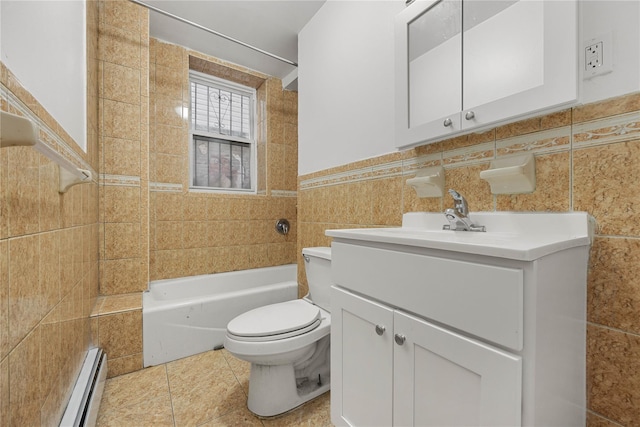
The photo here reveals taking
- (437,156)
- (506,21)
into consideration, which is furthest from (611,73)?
(437,156)

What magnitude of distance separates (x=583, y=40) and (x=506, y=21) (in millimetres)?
241

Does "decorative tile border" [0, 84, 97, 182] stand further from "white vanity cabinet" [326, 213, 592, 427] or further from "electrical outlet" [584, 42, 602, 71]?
"electrical outlet" [584, 42, 602, 71]

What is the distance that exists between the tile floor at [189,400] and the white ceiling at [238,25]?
7.69 ft

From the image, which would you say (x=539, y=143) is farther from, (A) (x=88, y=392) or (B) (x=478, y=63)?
(A) (x=88, y=392)

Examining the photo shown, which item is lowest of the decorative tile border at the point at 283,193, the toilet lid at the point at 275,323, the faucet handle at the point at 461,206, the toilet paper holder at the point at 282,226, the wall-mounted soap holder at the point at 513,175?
the toilet lid at the point at 275,323

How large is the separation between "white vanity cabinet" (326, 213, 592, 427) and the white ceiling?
1.79 m

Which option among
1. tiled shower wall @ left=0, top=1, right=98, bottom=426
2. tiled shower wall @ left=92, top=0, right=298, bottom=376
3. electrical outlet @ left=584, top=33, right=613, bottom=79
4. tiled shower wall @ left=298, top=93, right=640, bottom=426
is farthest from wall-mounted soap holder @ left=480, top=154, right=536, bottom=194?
tiled shower wall @ left=92, top=0, right=298, bottom=376

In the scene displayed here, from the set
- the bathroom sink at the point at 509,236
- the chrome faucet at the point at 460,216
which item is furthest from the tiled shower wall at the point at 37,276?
the chrome faucet at the point at 460,216

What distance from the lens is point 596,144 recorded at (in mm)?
789

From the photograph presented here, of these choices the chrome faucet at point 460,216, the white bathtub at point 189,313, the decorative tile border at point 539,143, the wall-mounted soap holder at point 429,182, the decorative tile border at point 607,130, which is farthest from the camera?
the white bathtub at point 189,313

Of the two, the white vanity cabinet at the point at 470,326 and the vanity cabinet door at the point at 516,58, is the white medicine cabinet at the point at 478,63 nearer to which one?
the vanity cabinet door at the point at 516,58

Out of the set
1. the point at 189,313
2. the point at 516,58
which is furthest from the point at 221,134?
the point at 516,58

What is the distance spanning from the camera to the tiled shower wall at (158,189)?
1939mm

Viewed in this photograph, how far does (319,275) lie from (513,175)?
106 centimetres
